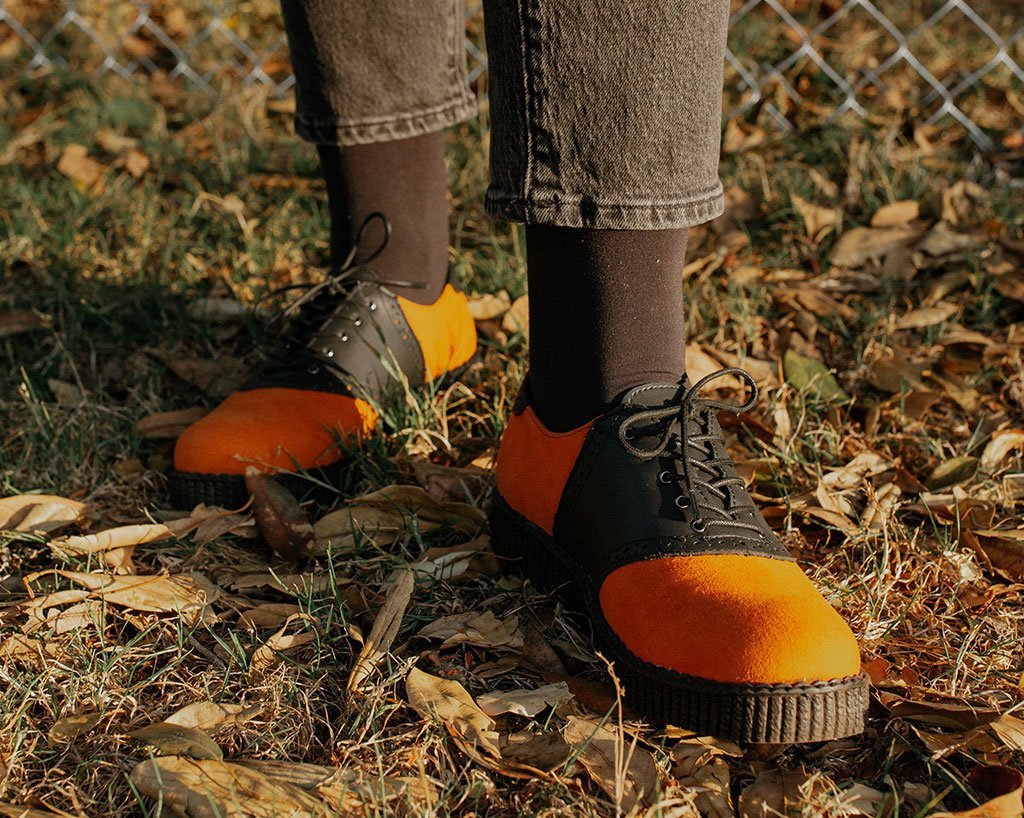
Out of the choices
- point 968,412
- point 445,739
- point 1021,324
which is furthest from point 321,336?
point 1021,324

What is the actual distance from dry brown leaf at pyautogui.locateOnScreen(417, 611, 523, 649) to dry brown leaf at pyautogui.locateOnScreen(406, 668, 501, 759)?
0.07m

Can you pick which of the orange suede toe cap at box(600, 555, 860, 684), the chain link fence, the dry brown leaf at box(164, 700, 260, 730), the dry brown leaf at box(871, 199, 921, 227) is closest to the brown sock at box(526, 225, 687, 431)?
the orange suede toe cap at box(600, 555, 860, 684)

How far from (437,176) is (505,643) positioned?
0.71 metres

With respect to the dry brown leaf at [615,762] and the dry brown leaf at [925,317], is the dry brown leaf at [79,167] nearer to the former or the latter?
the dry brown leaf at [925,317]

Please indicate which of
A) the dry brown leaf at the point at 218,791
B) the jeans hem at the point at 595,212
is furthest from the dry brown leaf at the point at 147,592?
the jeans hem at the point at 595,212

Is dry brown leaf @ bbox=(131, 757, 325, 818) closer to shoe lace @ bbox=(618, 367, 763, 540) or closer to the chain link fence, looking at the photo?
shoe lace @ bbox=(618, 367, 763, 540)

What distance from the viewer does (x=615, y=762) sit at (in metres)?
0.97

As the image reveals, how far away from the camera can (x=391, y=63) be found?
1.42m

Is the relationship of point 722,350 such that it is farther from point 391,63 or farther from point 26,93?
point 26,93

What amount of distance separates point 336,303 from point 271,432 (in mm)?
221

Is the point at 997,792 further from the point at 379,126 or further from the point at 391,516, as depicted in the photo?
the point at 379,126

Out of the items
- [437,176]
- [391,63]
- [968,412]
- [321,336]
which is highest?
[391,63]

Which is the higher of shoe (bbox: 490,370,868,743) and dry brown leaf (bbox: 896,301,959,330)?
shoe (bbox: 490,370,868,743)

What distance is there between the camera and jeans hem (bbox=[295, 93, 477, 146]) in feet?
4.71
